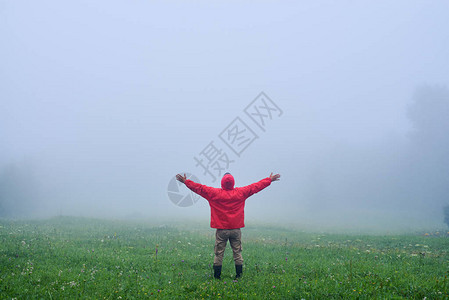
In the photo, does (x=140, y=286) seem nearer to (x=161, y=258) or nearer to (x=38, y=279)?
(x=38, y=279)

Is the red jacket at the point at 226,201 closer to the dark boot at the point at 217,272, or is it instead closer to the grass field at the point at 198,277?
the dark boot at the point at 217,272

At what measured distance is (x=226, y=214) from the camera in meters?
8.58

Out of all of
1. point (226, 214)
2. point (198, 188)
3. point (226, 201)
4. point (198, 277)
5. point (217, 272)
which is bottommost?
point (198, 277)

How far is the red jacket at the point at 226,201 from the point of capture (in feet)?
28.1

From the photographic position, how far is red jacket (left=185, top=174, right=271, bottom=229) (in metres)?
8.58

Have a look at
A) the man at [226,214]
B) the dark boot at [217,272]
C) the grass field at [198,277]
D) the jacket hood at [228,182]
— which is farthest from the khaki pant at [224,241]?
the jacket hood at [228,182]

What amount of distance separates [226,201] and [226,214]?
374mm

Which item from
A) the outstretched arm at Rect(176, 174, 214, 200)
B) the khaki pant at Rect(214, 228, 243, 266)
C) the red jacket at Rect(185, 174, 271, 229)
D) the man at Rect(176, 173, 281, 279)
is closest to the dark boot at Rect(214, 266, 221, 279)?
the man at Rect(176, 173, 281, 279)

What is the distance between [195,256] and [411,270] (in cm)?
752

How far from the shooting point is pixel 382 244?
17391 mm

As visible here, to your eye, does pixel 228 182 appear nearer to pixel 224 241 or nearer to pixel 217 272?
pixel 224 241

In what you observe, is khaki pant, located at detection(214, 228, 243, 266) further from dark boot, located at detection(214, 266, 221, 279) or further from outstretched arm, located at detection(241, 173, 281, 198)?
outstretched arm, located at detection(241, 173, 281, 198)

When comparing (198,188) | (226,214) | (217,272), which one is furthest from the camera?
(198,188)

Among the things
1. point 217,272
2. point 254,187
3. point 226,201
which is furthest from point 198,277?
point 254,187
